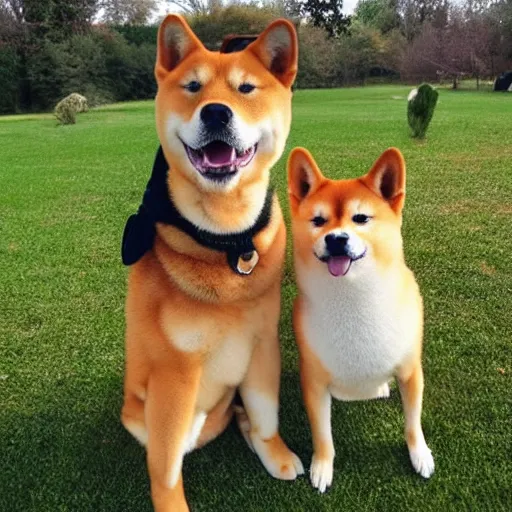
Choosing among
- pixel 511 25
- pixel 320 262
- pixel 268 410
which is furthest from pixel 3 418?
pixel 511 25

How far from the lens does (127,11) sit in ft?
90.0

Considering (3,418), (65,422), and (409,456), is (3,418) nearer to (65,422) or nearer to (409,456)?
(65,422)

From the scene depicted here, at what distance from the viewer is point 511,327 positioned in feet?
8.64

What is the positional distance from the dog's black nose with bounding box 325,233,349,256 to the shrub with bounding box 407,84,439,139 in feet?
18.0

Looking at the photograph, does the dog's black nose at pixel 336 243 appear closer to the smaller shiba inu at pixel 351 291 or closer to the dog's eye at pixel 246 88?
the smaller shiba inu at pixel 351 291

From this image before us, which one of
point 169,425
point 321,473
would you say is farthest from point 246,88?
point 321,473

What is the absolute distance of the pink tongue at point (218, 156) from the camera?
142cm

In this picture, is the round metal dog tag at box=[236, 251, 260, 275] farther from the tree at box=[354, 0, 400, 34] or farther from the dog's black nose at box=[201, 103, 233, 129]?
the tree at box=[354, 0, 400, 34]

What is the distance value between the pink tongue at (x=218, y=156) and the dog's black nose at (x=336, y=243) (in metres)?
0.32

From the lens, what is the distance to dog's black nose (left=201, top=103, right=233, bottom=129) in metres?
1.36

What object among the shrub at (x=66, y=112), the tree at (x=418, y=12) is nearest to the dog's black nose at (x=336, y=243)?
the shrub at (x=66, y=112)

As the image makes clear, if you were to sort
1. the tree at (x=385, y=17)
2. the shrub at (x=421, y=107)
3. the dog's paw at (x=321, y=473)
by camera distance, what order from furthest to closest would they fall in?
the tree at (x=385, y=17) → the shrub at (x=421, y=107) → the dog's paw at (x=321, y=473)

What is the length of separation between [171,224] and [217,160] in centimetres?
27

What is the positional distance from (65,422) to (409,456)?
1235mm
